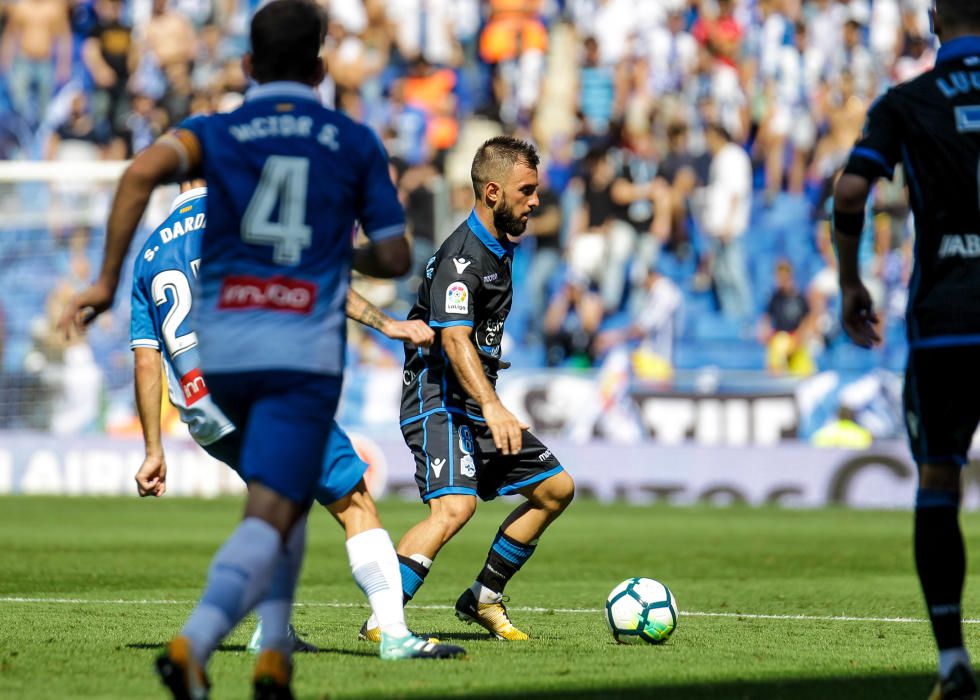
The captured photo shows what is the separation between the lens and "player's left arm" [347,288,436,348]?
5.43m

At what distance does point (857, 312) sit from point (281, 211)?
195cm

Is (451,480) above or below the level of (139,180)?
below

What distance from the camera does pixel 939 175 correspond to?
17.4 feet

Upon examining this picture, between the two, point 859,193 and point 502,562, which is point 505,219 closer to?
point 502,562

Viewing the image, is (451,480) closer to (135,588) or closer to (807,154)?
(135,588)

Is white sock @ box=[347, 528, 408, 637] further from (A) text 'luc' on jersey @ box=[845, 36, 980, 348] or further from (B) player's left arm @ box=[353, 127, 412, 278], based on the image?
(A) text 'luc' on jersey @ box=[845, 36, 980, 348]

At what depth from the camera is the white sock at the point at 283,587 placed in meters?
5.05

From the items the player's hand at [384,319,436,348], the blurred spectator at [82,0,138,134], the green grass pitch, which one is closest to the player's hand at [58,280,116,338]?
the player's hand at [384,319,436,348]

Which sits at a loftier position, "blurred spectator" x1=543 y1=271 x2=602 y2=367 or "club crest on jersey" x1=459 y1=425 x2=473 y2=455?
"club crest on jersey" x1=459 y1=425 x2=473 y2=455

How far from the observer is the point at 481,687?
18.7ft

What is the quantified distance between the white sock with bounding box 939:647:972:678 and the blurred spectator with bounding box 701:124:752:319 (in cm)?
1695

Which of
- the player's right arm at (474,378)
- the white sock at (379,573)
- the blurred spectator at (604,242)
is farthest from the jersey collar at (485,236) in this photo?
the blurred spectator at (604,242)

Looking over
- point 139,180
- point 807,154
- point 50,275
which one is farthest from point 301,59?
point 807,154

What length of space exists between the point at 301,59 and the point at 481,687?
227 cm
